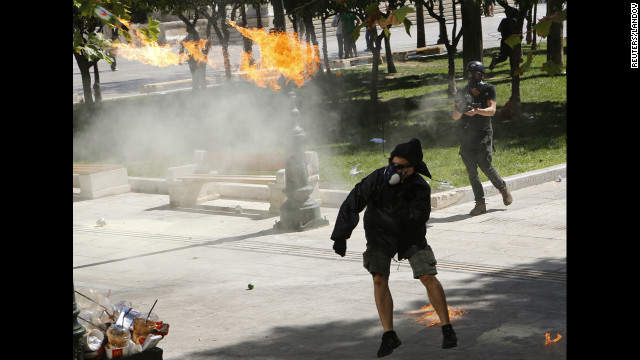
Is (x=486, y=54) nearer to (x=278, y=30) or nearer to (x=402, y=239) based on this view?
(x=278, y=30)

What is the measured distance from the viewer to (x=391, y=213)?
6207mm

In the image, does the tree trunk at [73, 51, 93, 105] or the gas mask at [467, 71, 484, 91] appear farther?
the tree trunk at [73, 51, 93, 105]

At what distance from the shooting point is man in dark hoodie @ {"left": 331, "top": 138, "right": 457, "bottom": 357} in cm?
616

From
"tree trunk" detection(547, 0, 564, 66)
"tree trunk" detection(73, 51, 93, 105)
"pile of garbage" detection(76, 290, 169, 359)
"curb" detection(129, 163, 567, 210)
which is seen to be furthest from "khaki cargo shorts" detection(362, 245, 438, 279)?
"tree trunk" detection(73, 51, 93, 105)

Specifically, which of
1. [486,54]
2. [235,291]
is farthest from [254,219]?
[486,54]

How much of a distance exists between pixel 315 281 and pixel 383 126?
488cm

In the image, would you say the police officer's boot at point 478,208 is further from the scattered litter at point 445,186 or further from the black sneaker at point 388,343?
the black sneaker at point 388,343

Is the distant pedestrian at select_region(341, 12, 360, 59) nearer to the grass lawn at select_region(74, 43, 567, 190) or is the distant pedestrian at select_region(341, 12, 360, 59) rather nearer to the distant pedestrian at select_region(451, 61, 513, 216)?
the grass lawn at select_region(74, 43, 567, 190)

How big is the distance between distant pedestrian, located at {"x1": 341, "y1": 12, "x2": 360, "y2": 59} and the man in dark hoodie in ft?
69.3

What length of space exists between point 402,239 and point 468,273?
7.89 feet

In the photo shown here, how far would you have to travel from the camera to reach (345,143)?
17.4m

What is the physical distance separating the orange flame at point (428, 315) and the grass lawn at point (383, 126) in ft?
19.5

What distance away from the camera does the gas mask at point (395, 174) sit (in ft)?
20.1

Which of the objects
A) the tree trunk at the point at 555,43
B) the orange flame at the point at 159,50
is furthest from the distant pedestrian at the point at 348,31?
the tree trunk at the point at 555,43
